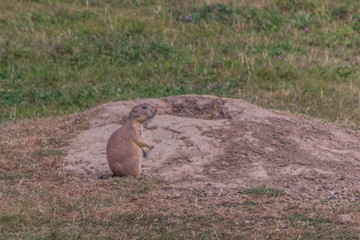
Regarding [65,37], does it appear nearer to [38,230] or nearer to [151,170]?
[151,170]

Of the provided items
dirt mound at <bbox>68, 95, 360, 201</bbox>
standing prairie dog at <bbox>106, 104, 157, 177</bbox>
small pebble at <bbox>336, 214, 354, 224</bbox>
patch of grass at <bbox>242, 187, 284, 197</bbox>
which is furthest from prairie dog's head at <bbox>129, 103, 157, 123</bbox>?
small pebble at <bbox>336, 214, 354, 224</bbox>

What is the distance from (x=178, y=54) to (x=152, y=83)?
985 millimetres

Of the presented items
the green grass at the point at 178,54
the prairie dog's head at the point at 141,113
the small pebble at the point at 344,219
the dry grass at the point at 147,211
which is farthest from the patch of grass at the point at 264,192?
the green grass at the point at 178,54

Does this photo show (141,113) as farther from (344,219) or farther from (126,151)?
(344,219)

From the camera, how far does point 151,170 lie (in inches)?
235

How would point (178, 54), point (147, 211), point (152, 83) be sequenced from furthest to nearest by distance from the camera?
point (178, 54)
point (152, 83)
point (147, 211)

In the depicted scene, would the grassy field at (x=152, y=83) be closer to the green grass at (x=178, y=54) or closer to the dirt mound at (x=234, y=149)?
the green grass at (x=178, y=54)

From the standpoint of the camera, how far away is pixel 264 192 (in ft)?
16.9

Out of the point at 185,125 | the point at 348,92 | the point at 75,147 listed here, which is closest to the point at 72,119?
the point at 75,147

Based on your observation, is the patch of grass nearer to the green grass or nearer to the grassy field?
the grassy field

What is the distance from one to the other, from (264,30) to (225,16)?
76 cm

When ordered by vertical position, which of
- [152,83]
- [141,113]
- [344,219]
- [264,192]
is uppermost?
[141,113]

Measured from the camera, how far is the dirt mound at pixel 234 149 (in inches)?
218

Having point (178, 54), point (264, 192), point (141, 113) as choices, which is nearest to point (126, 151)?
point (141, 113)
